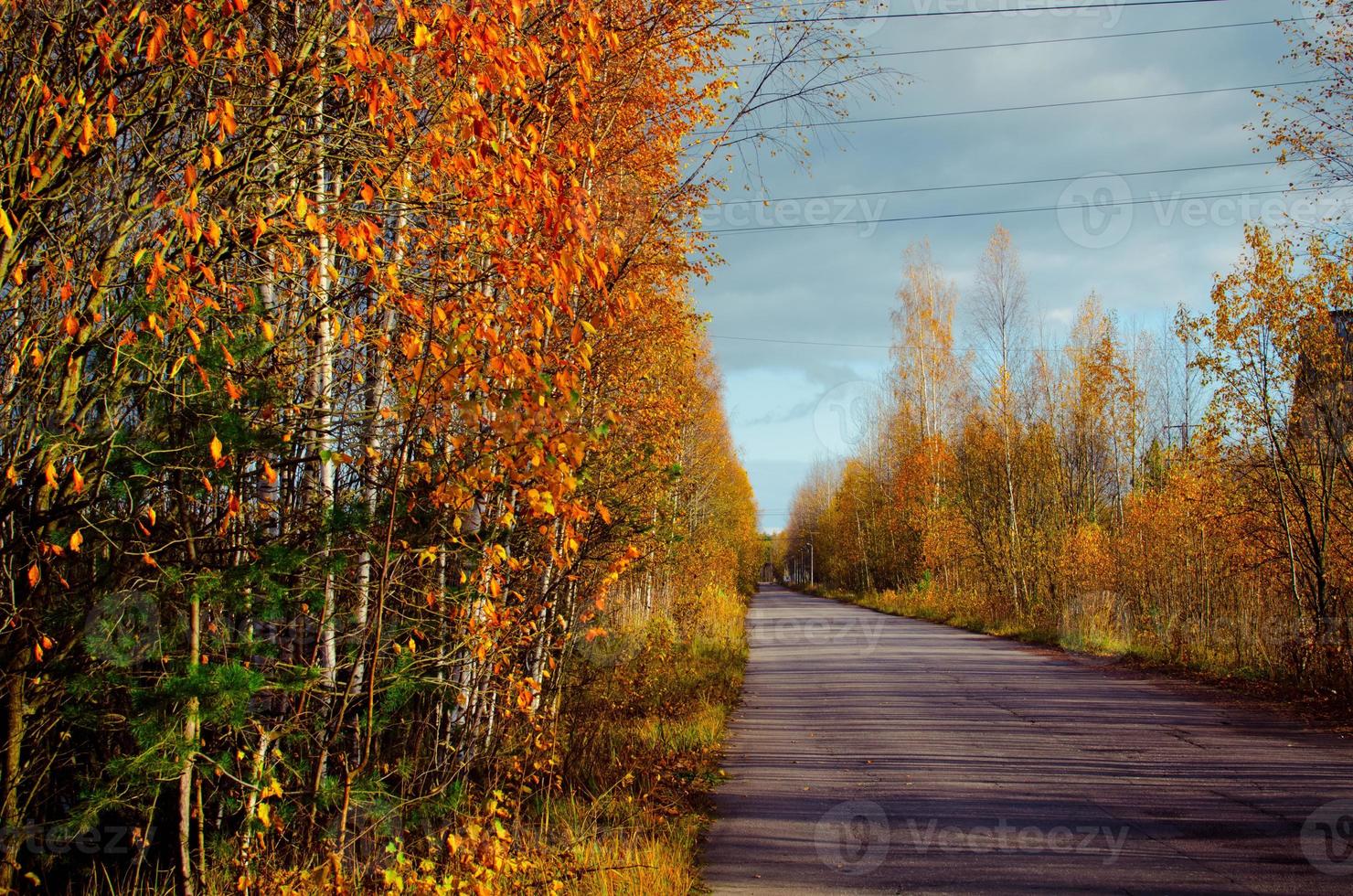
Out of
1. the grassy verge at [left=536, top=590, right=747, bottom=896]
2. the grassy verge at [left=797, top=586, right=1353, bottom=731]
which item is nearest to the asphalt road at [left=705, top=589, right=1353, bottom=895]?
the grassy verge at [left=536, top=590, right=747, bottom=896]

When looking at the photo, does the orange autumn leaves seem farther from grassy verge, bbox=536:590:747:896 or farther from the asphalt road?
the asphalt road

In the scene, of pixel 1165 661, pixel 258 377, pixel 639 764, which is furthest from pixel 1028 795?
pixel 1165 661

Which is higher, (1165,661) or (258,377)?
(258,377)

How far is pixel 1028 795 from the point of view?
22.3 feet

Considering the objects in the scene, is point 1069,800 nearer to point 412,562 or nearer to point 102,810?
point 412,562

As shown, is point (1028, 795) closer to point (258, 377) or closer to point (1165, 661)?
point (258, 377)

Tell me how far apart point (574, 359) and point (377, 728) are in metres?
2.67

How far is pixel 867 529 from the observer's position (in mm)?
52562

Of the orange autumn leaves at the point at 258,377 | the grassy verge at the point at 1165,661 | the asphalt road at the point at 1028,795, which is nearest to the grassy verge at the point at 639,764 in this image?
the asphalt road at the point at 1028,795

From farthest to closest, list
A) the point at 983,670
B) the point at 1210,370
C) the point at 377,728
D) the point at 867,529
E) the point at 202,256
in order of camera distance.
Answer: the point at 867,529 < the point at 983,670 < the point at 1210,370 < the point at 377,728 < the point at 202,256

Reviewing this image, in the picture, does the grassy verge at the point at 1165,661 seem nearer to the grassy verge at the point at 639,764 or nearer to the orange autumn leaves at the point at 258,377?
the grassy verge at the point at 639,764

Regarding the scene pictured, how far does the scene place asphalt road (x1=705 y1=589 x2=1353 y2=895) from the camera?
5.14m

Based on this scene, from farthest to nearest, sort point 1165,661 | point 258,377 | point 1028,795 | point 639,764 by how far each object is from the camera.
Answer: point 1165,661 < point 639,764 < point 1028,795 < point 258,377

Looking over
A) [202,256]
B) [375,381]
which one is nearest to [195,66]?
[202,256]
